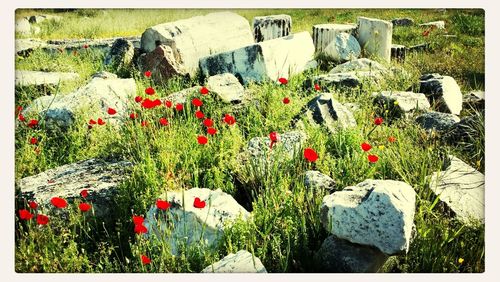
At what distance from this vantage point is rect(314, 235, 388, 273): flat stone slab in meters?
2.99

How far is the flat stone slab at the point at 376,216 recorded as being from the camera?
9.17 ft

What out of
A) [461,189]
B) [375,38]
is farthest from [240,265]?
[375,38]

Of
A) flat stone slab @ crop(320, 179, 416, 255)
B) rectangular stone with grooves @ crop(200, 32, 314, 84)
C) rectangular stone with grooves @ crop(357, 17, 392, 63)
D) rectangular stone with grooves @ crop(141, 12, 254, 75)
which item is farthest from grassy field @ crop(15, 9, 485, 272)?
rectangular stone with grooves @ crop(357, 17, 392, 63)

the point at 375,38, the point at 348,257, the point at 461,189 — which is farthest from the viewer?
the point at 375,38

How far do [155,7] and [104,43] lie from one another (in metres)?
3.57

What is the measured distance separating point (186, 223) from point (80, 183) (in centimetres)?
91

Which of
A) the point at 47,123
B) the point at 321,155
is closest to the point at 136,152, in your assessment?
the point at 47,123

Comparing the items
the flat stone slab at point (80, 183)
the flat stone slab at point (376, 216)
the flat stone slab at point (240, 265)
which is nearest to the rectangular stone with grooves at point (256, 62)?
the flat stone slab at point (80, 183)

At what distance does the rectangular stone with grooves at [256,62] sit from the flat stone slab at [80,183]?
8.33 ft

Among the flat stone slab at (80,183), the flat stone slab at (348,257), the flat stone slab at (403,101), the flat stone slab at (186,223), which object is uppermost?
the flat stone slab at (403,101)

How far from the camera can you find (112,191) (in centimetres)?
357

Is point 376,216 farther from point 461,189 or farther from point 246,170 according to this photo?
point 246,170

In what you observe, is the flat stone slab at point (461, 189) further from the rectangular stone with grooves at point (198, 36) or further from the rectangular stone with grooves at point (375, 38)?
the rectangular stone with grooves at point (375, 38)

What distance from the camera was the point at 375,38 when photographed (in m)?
7.56
